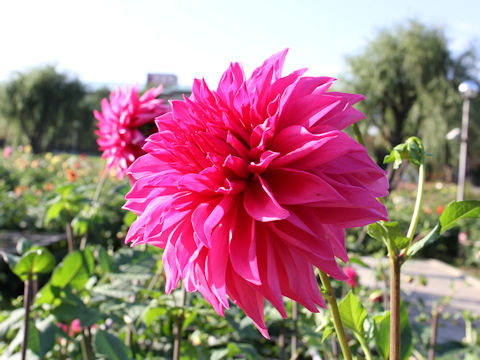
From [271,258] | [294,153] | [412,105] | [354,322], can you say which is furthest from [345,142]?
[412,105]

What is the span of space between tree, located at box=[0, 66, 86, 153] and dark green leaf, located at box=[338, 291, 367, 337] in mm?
25796

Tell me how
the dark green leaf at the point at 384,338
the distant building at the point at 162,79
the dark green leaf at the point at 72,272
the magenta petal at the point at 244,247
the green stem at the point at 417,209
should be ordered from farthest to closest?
the distant building at the point at 162,79
the dark green leaf at the point at 72,272
the dark green leaf at the point at 384,338
the green stem at the point at 417,209
the magenta petal at the point at 244,247

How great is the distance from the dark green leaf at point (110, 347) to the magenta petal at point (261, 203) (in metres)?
0.69

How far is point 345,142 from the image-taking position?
494 mm

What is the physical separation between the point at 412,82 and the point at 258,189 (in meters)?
18.4

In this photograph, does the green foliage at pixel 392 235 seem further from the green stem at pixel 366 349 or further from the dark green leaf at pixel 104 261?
the dark green leaf at pixel 104 261

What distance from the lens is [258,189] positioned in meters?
0.57

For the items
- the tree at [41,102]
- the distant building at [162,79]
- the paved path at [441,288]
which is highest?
the distant building at [162,79]

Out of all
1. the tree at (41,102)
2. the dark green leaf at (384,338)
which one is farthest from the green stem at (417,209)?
the tree at (41,102)

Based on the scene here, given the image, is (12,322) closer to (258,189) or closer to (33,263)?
(33,263)

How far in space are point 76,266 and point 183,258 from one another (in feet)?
2.67

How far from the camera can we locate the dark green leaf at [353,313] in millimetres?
673

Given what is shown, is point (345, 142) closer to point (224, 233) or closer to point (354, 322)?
point (224, 233)

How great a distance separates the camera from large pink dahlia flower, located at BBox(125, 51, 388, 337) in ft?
1.63
